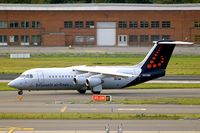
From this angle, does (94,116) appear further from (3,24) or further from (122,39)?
(3,24)

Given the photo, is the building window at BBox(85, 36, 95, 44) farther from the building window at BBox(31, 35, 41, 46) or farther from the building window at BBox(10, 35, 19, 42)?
the building window at BBox(10, 35, 19, 42)

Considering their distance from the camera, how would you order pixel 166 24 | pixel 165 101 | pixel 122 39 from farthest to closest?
1. pixel 122 39
2. pixel 166 24
3. pixel 165 101

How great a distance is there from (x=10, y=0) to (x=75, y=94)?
10186cm

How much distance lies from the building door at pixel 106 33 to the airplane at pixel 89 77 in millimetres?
68975

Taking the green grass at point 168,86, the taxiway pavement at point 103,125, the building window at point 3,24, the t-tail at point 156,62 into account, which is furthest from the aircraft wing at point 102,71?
the building window at point 3,24

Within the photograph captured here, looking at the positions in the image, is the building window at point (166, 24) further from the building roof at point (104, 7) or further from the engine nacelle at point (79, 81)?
the engine nacelle at point (79, 81)

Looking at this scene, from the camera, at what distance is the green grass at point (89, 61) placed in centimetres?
8381

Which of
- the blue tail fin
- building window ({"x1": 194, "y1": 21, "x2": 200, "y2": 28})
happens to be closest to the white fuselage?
the blue tail fin

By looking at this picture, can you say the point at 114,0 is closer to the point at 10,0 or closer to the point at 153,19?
the point at 10,0

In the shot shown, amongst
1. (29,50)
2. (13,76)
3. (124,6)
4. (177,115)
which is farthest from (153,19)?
(177,115)

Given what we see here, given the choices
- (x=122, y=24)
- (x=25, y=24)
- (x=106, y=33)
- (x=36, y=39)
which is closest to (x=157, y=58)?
(x=122, y=24)

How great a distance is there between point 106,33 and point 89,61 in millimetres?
35092

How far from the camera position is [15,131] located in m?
34.5

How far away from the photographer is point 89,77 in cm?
5866
